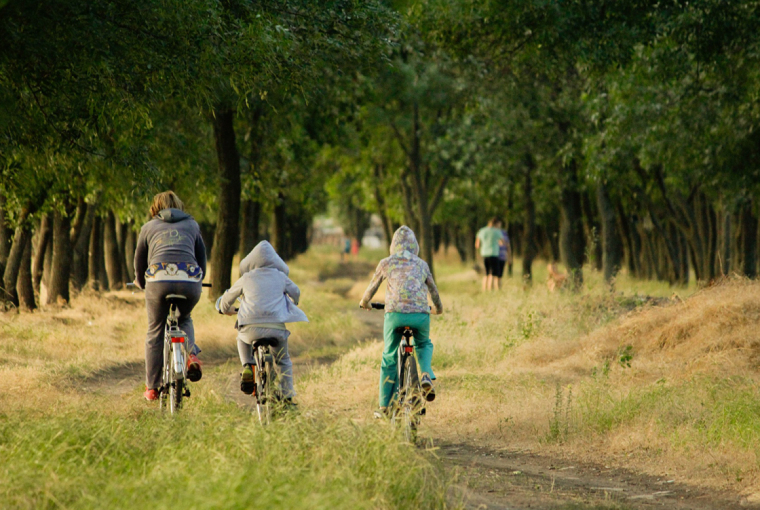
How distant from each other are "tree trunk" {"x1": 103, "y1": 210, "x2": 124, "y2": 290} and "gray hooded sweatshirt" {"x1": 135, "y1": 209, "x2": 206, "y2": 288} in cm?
1624

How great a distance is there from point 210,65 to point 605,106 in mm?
11995

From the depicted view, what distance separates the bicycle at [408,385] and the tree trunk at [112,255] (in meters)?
17.0

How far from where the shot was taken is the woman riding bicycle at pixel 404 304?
7934 mm

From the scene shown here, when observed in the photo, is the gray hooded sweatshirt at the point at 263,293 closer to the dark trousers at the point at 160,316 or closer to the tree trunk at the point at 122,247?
the dark trousers at the point at 160,316

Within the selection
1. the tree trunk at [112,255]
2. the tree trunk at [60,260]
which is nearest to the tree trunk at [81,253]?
the tree trunk at [60,260]

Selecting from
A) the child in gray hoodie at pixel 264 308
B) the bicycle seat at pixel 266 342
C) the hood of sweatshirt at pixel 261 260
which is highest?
the hood of sweatshirt at pixel 261 260

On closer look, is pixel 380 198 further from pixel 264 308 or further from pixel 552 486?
pixel 552 486

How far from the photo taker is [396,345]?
805 centimetres

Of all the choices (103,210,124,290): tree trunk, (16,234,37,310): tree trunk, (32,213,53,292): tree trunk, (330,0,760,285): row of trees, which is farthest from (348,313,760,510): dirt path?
(103,210,124,290): tree trunk

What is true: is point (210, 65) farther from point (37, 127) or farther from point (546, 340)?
point (546, 340)

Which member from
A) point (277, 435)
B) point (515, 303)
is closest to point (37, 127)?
point (277, 435)

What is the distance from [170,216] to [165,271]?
54cm

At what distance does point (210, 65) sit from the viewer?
791 cm

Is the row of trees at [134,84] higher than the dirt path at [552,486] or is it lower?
higher
